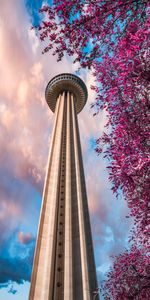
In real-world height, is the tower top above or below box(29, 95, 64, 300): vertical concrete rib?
above

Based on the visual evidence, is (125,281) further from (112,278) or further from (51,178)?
(51,178)

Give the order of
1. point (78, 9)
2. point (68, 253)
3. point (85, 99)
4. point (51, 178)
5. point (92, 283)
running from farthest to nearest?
point (85, 99) → point (51, 178) → point (68, 253) → point (92, 283) → point (78, 9)

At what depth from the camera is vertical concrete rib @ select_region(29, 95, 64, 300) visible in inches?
712

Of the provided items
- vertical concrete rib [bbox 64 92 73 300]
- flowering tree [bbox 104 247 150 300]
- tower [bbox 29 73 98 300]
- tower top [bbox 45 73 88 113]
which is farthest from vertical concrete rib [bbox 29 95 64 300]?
tower top [bbox 45 73 88 113]

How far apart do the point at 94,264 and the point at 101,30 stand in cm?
2149

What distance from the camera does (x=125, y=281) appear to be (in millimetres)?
5590

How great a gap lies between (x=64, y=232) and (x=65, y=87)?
36.9 meters

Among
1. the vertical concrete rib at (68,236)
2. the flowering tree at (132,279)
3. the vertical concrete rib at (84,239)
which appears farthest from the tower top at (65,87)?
the flowering tree at (132,279)

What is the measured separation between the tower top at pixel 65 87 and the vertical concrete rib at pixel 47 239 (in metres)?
22.4

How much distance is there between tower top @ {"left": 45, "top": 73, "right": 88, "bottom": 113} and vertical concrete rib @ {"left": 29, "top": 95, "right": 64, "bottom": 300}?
22.4 metres

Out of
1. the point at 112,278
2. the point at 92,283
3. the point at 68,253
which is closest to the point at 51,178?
the point at 68,253

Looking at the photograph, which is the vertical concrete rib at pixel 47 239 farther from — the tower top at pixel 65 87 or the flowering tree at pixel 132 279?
the tower top at pixel 65 87

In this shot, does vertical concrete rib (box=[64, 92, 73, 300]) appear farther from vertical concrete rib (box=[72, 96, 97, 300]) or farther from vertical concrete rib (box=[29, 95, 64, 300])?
vertical concrete rib (box=[29, 95, 64, 300])

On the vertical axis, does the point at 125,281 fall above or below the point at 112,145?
below
